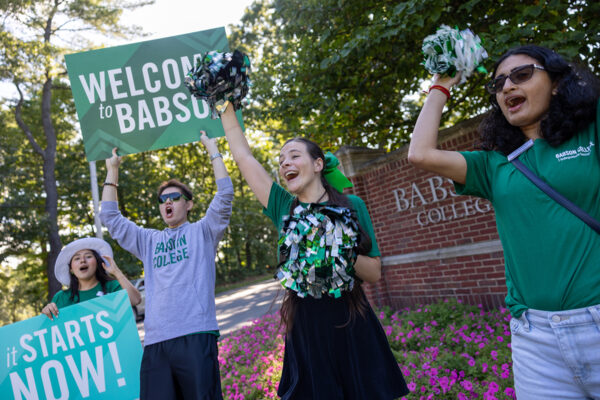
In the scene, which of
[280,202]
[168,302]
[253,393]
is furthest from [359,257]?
[253,393]

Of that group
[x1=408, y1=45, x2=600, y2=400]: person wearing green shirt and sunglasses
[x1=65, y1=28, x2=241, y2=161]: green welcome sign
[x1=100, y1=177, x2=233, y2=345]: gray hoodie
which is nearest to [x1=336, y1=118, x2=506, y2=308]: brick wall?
[x1=65, y1=28, x2=241, y2=161]: green welcome sign

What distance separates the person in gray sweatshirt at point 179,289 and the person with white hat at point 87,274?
1.65 ft

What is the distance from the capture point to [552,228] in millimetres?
1451

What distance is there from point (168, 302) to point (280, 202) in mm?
1117

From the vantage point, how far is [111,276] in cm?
357

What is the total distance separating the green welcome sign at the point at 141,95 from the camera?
322 cm

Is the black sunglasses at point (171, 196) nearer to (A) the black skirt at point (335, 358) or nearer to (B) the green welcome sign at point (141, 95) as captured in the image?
(B) the green welcome sign at point (141, 95)

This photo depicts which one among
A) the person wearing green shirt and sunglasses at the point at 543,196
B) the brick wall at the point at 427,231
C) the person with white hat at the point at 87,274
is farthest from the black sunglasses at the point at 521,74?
the brick wall at the point at 427,231

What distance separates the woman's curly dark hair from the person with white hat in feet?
9.11

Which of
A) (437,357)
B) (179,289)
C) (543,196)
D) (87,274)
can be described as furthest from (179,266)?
(437,357)

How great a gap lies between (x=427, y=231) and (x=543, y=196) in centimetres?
455

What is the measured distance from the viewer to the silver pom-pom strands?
7.06 feet

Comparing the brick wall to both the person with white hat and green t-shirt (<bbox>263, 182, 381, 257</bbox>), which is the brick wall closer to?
green t-shirt (<bbox>263, 182, 381, 257</bbox>)

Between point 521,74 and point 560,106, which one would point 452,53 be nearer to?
point 521,74
